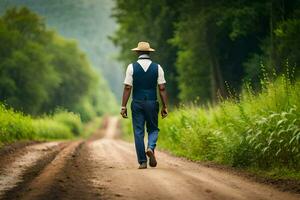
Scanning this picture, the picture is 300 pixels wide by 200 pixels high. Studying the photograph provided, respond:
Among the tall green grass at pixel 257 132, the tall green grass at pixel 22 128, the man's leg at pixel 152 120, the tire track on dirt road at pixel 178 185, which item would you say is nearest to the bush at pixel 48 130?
the tall green grass at pixel 22 128

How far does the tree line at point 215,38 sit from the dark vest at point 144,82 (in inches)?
619

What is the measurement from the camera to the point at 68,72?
255 ft

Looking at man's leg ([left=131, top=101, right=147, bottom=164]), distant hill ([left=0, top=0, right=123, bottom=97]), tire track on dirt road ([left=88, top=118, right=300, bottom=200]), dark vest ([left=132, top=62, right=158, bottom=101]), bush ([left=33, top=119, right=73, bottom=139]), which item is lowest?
bush ([left=33, top=119, right=73, bottom=139])

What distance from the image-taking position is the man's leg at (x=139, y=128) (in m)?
11.5

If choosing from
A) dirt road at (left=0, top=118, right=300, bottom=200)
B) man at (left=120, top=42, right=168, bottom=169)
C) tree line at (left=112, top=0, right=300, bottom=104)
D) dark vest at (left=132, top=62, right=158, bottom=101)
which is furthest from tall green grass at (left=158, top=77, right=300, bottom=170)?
tree line at (left=112, top=0, right=300, bottom=104)

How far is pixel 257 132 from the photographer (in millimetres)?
11078

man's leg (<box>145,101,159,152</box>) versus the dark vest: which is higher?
the dark vest

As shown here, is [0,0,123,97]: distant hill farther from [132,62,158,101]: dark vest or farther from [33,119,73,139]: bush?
[132,62,158,101]: dark vest

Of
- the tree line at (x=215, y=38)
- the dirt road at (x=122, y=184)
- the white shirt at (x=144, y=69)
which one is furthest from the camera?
the tree line at (x=215, y=38)

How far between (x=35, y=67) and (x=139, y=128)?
49.9 metres

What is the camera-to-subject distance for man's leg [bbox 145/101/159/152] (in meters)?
11.5

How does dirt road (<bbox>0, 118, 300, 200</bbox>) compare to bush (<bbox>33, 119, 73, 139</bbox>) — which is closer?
dirt road (<bbox>0, 118, 300, 200</bbox>)

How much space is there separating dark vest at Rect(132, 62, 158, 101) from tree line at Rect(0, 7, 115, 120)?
32063 millimetres

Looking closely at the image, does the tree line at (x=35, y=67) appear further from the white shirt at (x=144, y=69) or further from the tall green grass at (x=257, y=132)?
the white shirt at (x=144, y=69)
